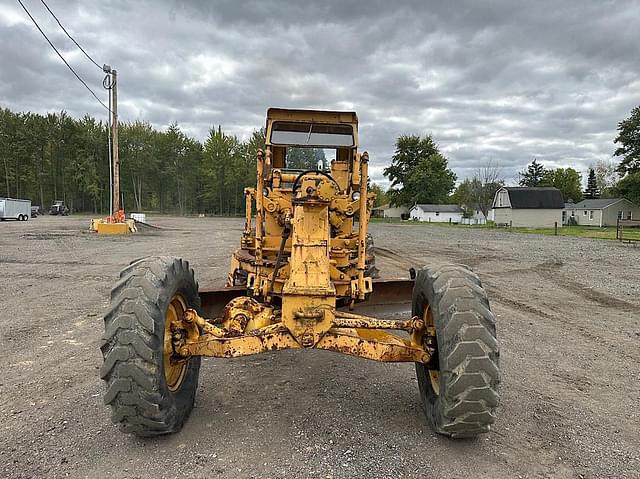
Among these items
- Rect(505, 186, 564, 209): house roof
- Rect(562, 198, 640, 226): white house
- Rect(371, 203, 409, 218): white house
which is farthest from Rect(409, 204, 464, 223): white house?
Rect(562, 198, 640, 226): white house

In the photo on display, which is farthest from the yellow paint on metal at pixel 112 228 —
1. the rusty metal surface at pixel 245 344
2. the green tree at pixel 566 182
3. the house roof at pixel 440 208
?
the green tree at pixel 566 182

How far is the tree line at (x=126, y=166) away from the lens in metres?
62.9

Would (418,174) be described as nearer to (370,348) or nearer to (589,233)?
(589,233)

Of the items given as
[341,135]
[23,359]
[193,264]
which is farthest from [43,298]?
[341,135]

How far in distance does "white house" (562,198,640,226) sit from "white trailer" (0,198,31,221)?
218 feet

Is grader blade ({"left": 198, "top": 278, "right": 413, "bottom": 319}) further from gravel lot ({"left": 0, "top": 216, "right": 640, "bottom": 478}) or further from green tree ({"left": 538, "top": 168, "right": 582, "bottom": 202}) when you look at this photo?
green tree ({"left": 538, "top": 168, "right": 582, "bottom": 202})

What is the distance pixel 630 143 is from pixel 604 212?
10.9m

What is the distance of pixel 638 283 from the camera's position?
11.7 meters

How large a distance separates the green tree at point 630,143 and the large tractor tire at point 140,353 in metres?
62.9

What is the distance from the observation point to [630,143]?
2159 inches

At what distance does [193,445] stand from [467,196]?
312 feet

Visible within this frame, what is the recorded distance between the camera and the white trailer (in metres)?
42.6

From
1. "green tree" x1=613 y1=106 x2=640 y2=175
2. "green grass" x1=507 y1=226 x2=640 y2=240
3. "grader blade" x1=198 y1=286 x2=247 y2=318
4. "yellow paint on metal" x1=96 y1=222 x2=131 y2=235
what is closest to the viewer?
"grader blade" x1=198 y1=286 x2=247 y2=318

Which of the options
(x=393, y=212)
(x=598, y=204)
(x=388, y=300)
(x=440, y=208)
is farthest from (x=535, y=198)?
(x=388, y=300)
